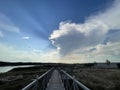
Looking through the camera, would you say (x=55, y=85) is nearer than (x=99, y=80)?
Yes

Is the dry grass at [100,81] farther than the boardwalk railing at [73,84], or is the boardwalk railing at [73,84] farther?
the dry grass at [100,81]

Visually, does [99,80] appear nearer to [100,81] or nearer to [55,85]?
[100,81]

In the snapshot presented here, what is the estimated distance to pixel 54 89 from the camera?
594 inches

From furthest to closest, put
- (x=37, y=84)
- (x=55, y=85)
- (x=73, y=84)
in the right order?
1. (x=55, y=85)
2. (x=37, y=84)
3. (x=73, y=84)

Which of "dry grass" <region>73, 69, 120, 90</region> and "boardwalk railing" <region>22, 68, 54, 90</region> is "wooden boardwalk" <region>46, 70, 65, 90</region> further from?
"boardwalk railing" <region>22, 68, 54, 90</region>

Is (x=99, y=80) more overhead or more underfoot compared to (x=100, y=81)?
more overhead

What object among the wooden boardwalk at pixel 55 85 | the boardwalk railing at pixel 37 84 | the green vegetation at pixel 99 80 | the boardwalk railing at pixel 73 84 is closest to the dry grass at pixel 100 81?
the green vegetation at pixel 99 80

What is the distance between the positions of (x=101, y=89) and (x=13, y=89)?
8076mm

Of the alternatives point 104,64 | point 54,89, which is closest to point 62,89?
point 54,89

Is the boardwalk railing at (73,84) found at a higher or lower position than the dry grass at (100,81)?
lower

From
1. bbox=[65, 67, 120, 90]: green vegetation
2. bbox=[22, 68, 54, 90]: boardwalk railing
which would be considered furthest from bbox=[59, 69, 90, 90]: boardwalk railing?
bbox=[65, 67, 120, 90]: green vegetation

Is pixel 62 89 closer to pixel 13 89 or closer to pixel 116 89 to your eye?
pixel 13 89

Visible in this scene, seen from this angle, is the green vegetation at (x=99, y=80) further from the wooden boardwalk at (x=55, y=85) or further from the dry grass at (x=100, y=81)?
the wooden boardwalk at (x=55, y=85)

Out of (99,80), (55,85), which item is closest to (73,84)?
(55,85)
